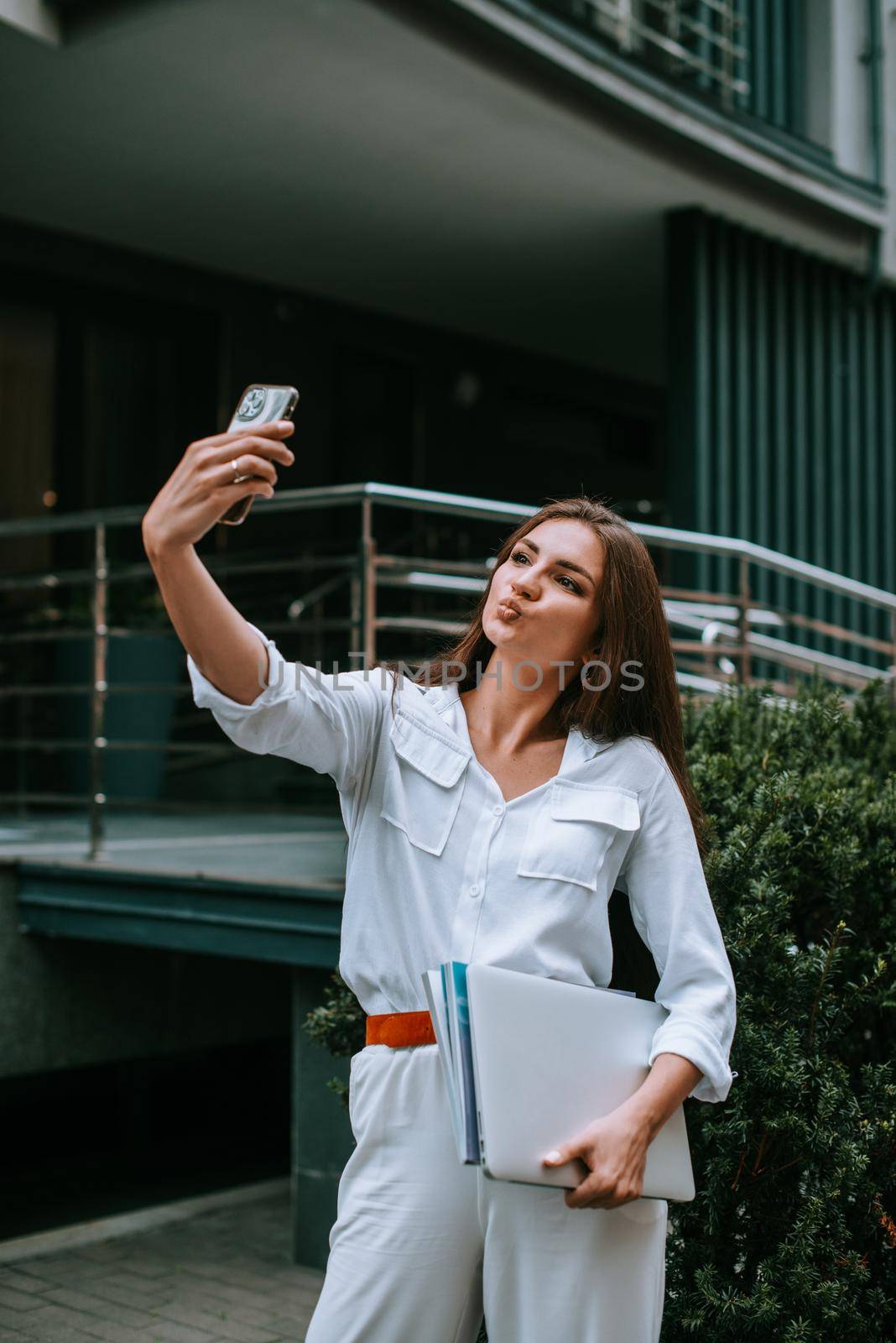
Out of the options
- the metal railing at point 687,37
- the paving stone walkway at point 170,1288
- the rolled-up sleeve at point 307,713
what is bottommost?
the paving stone walkway at point 170,1288

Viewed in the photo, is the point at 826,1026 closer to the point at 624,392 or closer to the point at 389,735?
the point at 389,735

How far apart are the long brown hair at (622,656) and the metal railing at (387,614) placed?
1.29 ft

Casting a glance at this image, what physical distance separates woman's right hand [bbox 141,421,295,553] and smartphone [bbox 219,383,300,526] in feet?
0.10

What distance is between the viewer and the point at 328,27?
6445 millimetres

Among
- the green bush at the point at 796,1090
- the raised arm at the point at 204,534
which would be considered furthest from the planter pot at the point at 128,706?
the raised arm at the point at 204,534

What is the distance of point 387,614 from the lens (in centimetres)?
1143

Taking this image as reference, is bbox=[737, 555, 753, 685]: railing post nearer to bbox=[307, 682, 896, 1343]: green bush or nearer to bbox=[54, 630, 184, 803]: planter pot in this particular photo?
bbox=[307, 682, 896, 1343]: green bush

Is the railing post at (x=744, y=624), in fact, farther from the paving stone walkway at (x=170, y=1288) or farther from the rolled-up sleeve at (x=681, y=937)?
the rolled-up sleeve at (x=681, y=937)

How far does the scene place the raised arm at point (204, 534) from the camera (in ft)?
5.60

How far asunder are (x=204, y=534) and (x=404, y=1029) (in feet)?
2.45

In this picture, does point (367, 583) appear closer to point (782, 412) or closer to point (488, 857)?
point (488, 857)

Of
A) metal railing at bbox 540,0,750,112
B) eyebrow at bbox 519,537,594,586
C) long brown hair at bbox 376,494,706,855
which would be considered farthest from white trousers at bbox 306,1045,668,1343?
metal railing at bbox 540,0,750,112

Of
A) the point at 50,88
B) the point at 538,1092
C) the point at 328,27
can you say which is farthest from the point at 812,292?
the point at 538,1092

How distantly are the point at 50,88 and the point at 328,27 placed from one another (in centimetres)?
157
